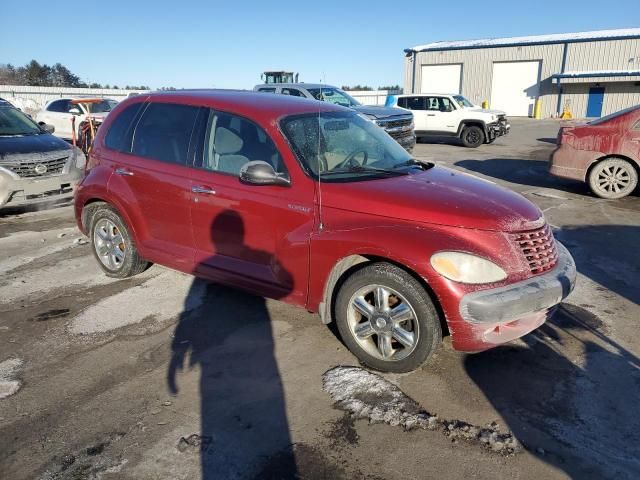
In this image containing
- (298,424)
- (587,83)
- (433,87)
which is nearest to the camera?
(298,424)

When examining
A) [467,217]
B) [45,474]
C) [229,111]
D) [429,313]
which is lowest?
[45,474]

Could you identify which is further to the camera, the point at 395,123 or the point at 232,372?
the point at 395,123

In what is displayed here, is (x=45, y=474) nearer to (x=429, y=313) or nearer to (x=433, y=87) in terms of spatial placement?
(x=429, y=313)

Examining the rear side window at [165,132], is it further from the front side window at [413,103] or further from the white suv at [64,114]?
the front side window at [413,103]

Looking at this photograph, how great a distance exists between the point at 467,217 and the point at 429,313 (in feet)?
2.21

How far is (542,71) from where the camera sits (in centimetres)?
3634

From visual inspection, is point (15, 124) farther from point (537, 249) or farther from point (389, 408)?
point (537, 249)

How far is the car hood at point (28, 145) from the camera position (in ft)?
25.6

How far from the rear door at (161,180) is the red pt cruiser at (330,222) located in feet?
0.05

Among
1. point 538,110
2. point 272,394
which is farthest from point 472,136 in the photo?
point 538,110

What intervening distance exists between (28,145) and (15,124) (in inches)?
43.3

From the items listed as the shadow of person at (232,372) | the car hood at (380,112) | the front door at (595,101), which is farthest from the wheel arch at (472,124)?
the front door at (595,101)

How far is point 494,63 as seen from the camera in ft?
124

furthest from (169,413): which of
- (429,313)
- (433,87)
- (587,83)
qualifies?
(433,87)
